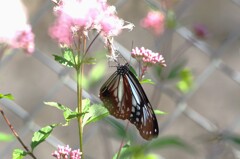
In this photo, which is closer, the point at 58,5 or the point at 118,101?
the point at 58,5

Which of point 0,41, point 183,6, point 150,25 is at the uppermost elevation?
point 183,6

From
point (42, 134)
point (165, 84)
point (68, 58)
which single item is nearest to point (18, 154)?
point (42, 134)

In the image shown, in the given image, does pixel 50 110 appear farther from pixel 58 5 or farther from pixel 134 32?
pixel 58 5

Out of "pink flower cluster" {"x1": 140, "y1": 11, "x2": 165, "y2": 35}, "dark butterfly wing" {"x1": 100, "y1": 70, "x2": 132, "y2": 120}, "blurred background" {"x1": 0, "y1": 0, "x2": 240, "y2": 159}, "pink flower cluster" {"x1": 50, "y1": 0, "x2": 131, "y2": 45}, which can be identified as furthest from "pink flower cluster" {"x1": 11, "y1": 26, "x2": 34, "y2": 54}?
"blurred background" {"x1": 0, "y1": 0, "x2": 240, "y2": 159}

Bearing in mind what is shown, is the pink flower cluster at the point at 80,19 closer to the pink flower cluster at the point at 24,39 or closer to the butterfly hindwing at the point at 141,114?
the butterfly hindwing at the point at 141,114

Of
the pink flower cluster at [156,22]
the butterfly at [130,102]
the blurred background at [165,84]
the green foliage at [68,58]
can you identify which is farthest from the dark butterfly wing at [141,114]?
the blurred background at [165,84]

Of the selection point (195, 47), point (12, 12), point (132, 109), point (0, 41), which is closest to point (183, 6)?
point (195, 47)

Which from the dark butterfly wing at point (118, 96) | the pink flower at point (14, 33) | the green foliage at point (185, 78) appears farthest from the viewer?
the green foliage at point (185, 78)
